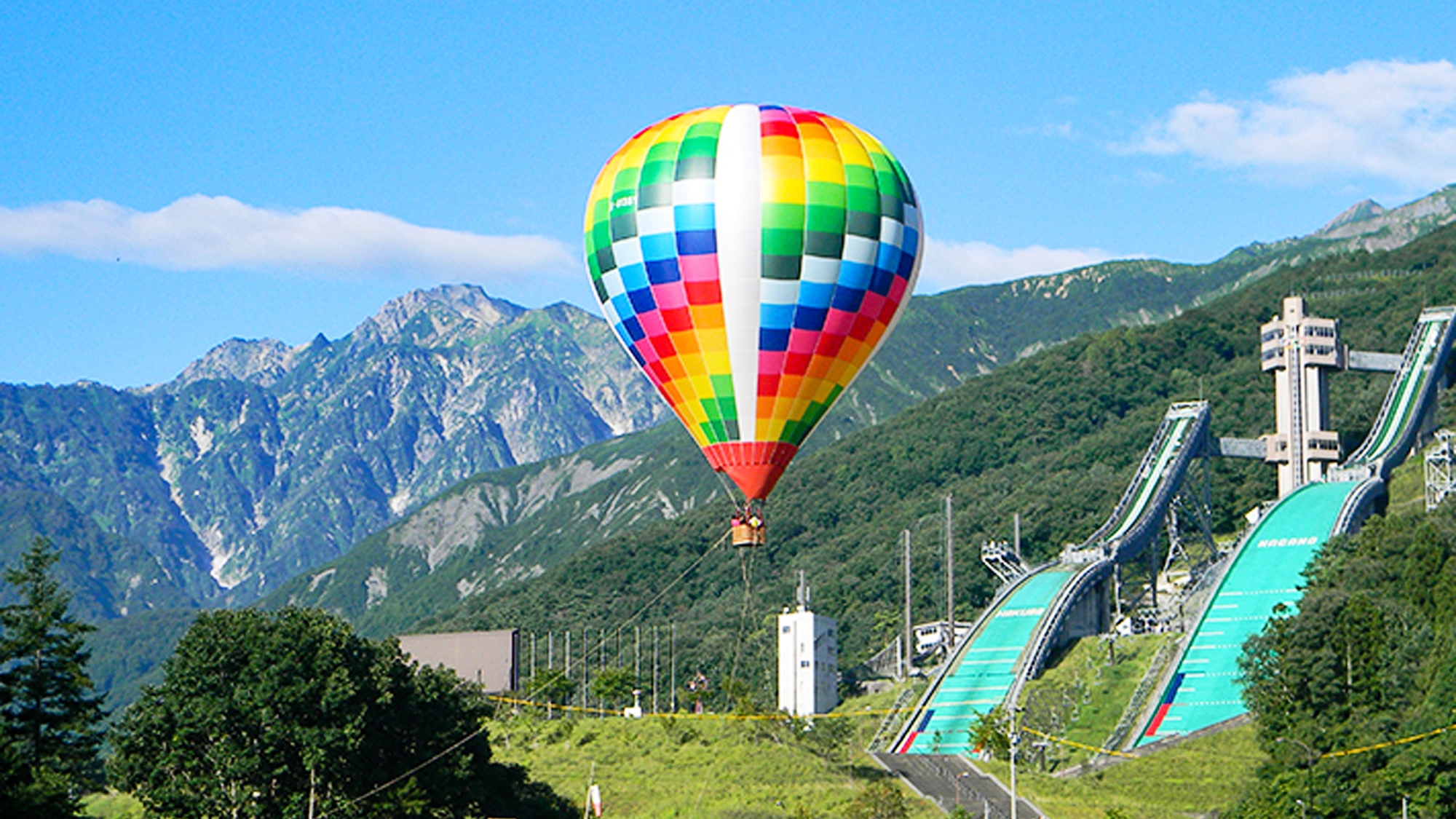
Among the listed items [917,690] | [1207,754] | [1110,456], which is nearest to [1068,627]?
[917,690]

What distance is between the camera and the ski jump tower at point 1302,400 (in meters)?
147

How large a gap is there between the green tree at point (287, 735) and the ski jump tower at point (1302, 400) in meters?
86.5

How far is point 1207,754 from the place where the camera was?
91.9 m

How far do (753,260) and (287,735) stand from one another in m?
25.6

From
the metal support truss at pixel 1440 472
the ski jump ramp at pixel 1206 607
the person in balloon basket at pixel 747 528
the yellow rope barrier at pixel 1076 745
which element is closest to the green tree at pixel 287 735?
the person in balloon basket at pixel 747 528

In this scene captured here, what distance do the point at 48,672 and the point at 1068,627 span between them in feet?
202

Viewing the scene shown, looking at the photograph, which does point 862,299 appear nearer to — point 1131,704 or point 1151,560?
point 1131,704

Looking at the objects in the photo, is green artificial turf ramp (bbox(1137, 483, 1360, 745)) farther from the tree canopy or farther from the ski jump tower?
the ski jump tower

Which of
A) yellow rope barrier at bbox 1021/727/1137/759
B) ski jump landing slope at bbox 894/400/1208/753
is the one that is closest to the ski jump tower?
A: ski jump landing slope at bbox 894/400/1208/753

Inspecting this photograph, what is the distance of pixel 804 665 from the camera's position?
393ft

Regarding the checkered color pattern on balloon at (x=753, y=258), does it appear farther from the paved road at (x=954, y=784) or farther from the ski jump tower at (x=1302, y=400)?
the ski jump tower at (x=1302, y=400)

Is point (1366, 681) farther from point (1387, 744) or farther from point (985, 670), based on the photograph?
point (985, 670)

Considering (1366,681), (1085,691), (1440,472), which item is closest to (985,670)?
(1085,691)

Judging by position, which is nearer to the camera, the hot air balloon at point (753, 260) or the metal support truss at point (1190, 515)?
the hot air balloon at point (753, 260)
